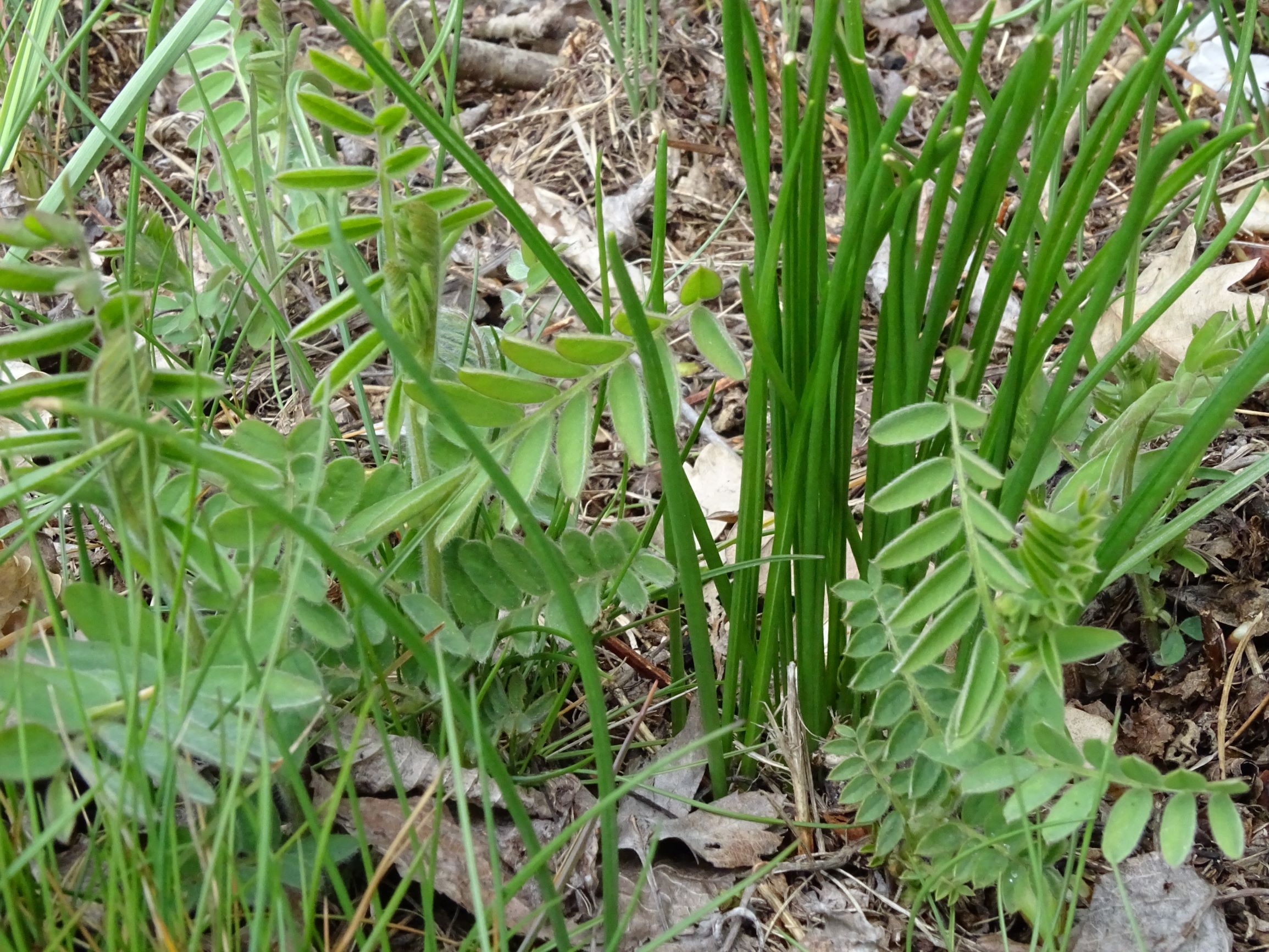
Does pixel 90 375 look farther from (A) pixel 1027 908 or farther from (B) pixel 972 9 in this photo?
(B) pixel 972 9

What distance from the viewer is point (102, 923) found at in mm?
787

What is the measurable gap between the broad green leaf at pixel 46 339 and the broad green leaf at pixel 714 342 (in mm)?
433

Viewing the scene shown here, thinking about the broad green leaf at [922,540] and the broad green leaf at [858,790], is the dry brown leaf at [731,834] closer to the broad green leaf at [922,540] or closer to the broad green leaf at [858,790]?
the broad green leaf at [858,790]

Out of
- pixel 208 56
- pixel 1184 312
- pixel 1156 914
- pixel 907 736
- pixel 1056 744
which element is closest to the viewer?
pixel 1056 744

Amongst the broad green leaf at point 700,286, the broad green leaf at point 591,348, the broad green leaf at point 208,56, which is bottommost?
the broad green leaf at point 591,348

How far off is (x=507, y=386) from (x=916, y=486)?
33 cm

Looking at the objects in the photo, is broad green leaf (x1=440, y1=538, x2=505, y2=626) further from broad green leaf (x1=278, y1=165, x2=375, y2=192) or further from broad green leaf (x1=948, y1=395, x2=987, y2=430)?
broad green leaf (x1=948, y1=395, x2=987, y2=430)

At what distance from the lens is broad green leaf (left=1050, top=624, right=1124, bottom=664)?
750mm

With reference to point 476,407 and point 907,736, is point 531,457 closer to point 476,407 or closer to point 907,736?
point 476,407

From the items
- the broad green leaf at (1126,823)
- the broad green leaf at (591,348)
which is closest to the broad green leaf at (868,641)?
the broad green leaf at (1126,823)

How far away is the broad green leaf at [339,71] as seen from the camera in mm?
820

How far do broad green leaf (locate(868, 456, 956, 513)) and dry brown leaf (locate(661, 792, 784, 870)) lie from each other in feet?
1.27

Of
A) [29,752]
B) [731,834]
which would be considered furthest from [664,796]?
[29,752]

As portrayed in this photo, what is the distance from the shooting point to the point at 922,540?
0.82 m
